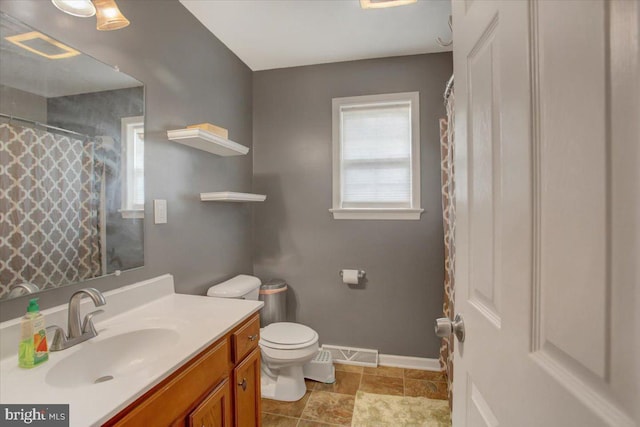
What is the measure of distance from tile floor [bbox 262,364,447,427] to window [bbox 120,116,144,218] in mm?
1472

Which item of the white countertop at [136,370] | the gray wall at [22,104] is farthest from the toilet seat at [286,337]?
the gray wall at [22,104]

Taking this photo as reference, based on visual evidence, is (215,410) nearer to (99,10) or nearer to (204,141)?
(204,141)

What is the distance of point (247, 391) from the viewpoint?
4.44 ft

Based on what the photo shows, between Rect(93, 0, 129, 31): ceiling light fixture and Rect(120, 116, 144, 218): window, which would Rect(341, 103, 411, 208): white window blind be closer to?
Rect(120, 116, 144, 218): window

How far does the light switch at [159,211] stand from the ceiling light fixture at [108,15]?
80 centimetres

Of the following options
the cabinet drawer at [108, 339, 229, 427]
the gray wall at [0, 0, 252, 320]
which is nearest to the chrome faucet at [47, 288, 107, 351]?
the gray wall at [0, 0, 252, 320]

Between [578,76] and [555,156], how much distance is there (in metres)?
0.10

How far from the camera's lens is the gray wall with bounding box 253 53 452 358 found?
2352 mm

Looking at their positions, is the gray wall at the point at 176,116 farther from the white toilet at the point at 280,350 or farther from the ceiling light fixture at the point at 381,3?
the ceiling light fixture at the point at 381,3

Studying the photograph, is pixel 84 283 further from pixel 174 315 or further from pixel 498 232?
pixel 498 232

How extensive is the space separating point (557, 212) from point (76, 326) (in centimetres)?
143

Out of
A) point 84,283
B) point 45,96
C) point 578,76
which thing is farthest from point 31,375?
point 578,76

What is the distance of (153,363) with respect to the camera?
903mm

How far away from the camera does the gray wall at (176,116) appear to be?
1.21m
